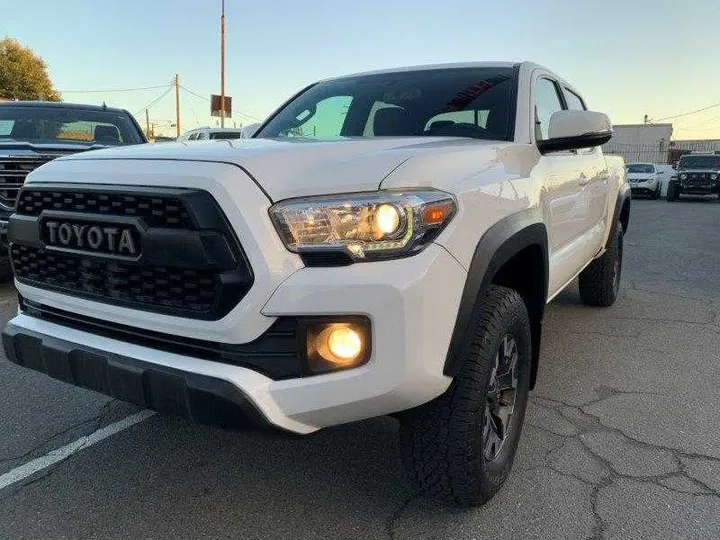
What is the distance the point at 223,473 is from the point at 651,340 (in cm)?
335

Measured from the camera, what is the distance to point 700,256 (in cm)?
891

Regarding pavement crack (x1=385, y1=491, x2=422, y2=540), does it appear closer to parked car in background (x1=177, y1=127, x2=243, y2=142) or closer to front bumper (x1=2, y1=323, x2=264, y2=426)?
front bumper (x1=2, y1=323, x2=264, y2=426)

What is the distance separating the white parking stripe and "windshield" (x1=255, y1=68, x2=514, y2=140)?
1716 mm

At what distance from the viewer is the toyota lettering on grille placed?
2047 mm

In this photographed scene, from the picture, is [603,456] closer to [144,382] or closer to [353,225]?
[353,225]

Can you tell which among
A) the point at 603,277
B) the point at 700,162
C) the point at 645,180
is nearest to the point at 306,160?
the point at 603,277

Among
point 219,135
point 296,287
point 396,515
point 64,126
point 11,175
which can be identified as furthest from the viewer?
point 64,126

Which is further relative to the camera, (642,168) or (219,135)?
(642,168)

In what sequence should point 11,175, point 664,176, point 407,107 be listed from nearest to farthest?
point 407,107 < point 11,175 < point 664,176

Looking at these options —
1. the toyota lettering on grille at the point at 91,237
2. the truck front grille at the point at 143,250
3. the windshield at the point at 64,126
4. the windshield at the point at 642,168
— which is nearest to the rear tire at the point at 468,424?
Answer: the truck front grille at the point at 143,250

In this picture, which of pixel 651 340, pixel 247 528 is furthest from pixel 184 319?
pixel 651 340

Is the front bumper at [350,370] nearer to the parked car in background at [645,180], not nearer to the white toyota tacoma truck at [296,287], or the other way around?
the white toyota tacoma truck at [296,287]

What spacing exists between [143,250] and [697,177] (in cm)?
2318

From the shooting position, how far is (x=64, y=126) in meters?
7.09
